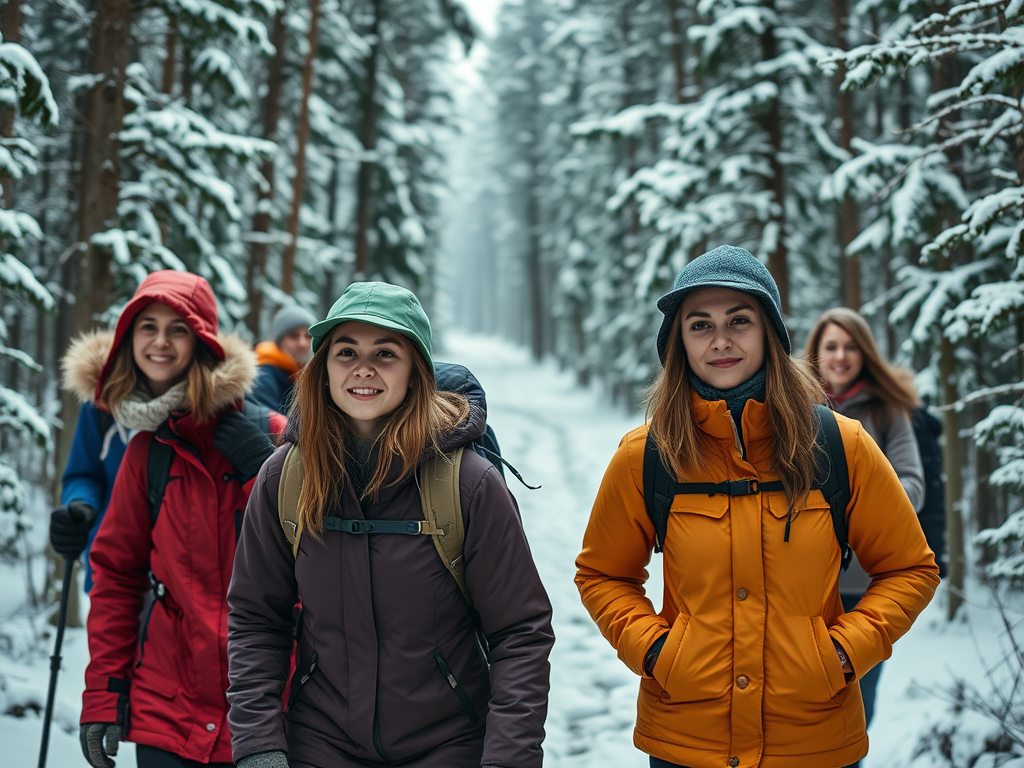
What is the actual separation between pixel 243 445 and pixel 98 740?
127 centimetres

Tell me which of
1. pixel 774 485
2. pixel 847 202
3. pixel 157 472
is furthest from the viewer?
pixel 847 202


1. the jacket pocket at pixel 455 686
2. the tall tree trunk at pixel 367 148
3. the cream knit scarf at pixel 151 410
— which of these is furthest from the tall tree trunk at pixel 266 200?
the jacket pocket at pixel 455 686

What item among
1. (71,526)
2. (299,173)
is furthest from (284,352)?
(299,173)

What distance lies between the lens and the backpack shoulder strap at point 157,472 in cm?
345

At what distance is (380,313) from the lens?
9.00 feet

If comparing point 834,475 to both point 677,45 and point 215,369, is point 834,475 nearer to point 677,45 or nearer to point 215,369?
point 215,369

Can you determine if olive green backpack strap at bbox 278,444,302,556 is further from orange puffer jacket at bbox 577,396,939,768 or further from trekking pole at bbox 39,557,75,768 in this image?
trekking pole at bbox 39,557,75,768

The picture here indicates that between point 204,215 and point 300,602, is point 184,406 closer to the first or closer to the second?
point 300,602

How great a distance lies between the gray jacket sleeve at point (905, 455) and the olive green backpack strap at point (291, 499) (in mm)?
3405

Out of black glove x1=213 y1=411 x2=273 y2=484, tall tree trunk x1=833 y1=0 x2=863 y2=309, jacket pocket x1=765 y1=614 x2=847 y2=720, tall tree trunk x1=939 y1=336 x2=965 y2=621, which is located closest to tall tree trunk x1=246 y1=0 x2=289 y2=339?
tall tree trunk x1=833 y1=0 x2=863 y2=309

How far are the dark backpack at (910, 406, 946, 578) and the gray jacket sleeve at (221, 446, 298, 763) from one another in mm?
4041

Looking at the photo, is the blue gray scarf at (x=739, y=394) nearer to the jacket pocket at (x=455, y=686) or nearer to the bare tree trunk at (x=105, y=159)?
the jacket pocket at (x=455, y=686)

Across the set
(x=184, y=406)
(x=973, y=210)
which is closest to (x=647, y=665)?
(x=184, y=406)

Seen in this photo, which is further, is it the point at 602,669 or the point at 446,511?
the point at 602,669
